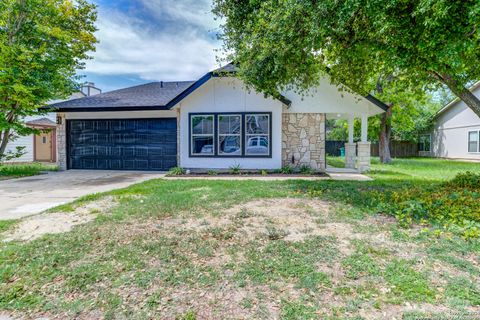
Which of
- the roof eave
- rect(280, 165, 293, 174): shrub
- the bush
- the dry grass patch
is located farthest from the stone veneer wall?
the dry grass patch

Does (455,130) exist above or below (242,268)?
above

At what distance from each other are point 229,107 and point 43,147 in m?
14.9

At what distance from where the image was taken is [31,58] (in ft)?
33.1

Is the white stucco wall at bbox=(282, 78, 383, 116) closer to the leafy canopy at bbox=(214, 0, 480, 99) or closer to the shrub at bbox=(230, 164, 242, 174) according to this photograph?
the leafy canopy at bbox=(214, 0, 480, 99)

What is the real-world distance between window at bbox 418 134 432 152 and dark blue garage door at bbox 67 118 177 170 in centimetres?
2360

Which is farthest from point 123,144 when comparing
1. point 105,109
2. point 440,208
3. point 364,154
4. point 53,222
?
point 440,208

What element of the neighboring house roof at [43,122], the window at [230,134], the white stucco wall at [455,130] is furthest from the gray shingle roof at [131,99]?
the white stucco wall at [455,130]

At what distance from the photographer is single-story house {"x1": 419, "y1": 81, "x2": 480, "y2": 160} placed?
18.9m

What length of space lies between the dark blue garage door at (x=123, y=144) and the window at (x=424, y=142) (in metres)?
23.6

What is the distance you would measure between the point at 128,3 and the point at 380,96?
13.3 m

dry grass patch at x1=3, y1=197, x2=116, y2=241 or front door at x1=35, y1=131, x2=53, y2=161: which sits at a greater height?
front door at x1=35, y1=131, x2=53, y2=161

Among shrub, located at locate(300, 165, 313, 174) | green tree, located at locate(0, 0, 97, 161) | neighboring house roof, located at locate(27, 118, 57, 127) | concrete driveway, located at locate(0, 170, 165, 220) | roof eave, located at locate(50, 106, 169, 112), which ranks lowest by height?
concrete driveway, located at locate(0, 170, 165, 220)

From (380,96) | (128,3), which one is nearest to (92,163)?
(128,3)

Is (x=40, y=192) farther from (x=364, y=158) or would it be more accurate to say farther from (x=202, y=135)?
(x=364, y=158)
